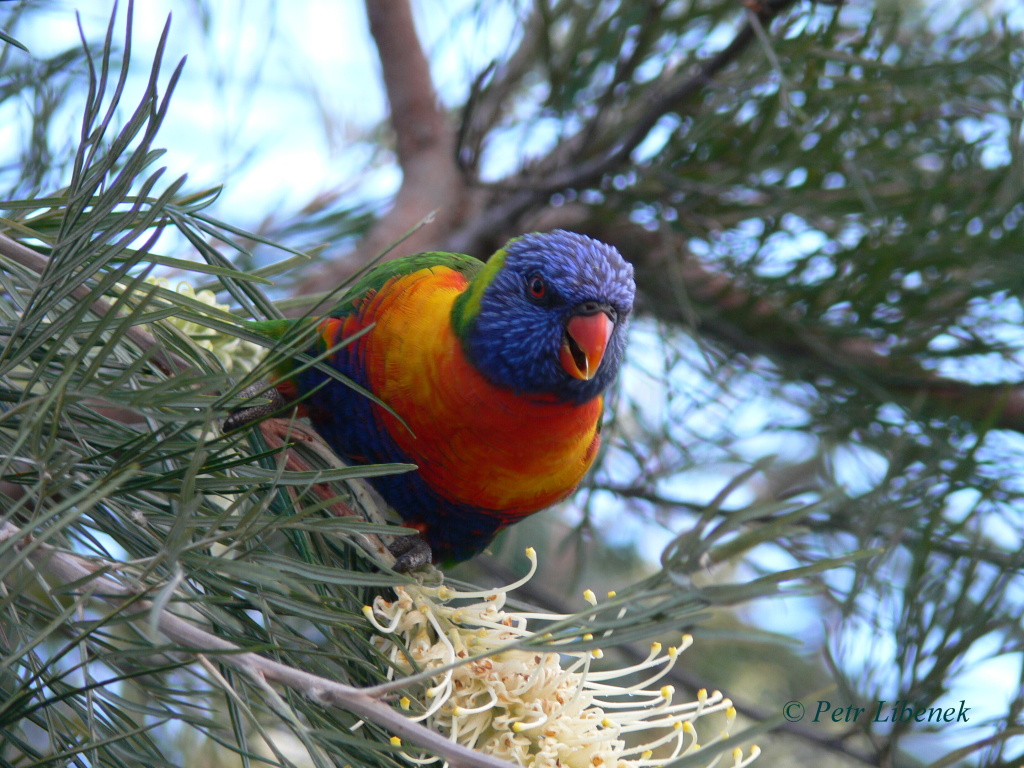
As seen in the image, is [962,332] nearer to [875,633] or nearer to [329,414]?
[875,633]

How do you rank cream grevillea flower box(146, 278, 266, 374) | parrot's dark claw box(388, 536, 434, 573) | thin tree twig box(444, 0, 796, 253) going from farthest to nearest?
thin tree twig box(444, 0, 796, 253), parrot's dark claw box(388, 536, 434, 573), cream grevillea flower box(146, 278, 266, 374)

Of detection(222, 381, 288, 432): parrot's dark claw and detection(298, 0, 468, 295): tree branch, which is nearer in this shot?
detection(222, 381, 288, 432): parrot's dark claw

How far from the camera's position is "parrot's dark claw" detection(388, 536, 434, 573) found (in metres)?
1.24

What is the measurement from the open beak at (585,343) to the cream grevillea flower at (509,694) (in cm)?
48

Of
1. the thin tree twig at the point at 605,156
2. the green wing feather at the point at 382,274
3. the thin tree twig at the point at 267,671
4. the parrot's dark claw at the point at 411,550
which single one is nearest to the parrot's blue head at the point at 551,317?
the green wing feather at the point at 382,274

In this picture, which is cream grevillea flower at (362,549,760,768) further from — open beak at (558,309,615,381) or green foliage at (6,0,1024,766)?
open beak at (558,309,615,381)

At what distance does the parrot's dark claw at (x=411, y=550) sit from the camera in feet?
4.06

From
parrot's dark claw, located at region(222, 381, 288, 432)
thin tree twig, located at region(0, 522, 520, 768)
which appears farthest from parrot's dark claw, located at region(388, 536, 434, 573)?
thin tree twig, located at region(0, 522, 520, 768)

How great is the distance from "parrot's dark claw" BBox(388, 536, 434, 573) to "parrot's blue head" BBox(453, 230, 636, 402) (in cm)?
30

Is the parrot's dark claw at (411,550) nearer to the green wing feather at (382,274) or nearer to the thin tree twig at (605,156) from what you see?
the green wing feather at (382,274)

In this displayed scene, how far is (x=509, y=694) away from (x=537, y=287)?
695 mm

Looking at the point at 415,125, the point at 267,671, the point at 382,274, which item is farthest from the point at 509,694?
the point at 415,125

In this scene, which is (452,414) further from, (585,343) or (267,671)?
(267,671)

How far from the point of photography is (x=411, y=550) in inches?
50.8
